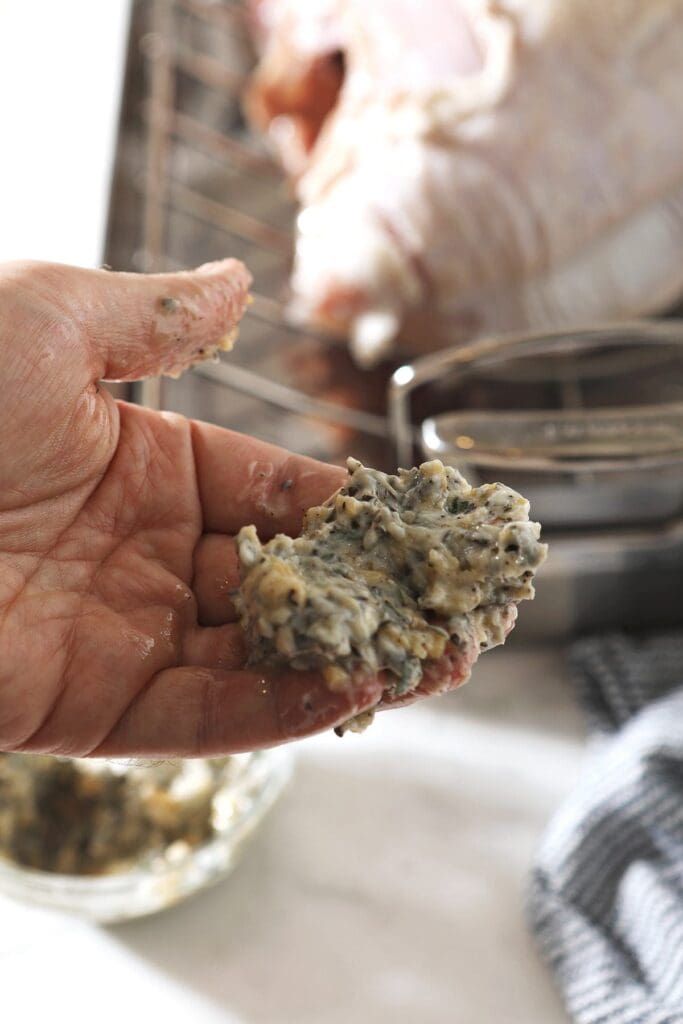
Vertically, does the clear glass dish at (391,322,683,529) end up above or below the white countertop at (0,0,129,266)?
below

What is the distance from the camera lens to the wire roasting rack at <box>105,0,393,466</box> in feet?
4.63

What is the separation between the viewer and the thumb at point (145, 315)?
0.80 meters

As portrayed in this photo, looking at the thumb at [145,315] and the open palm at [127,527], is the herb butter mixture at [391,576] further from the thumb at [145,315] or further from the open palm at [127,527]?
the thumb at [145,315]

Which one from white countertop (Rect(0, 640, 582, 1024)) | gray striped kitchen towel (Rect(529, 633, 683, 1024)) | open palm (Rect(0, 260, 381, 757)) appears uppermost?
open palm (Rect(0, 260, 381, 757))

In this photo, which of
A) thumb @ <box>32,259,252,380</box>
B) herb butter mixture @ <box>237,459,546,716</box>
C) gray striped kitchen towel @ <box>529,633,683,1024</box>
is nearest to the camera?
herb butter mixture @ <box>237,459,546,716</box>

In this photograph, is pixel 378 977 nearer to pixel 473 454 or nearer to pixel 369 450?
pixel 473 454

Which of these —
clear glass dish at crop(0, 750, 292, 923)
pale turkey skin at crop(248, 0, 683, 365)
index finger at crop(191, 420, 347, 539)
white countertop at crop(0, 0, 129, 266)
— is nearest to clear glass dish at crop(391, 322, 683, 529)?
pale turkey skin at crop(248, 0, 683, 365)

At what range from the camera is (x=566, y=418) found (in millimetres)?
1180

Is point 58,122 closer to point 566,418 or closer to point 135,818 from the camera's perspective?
point 566,418

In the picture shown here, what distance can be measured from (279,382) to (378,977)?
31.5 inches

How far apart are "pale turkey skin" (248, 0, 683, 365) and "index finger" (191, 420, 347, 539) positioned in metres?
0.58

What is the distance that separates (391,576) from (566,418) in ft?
1.72

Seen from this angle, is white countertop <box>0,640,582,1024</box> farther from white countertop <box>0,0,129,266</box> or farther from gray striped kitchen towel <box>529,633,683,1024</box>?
white countertop <box>0,0,129,266</box>

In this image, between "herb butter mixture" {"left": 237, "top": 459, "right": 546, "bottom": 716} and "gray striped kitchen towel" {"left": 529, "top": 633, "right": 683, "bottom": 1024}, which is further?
"gray striped kitchen towel" {"left": 529, "top": 633, "right": 683, "bottom": 1024}
